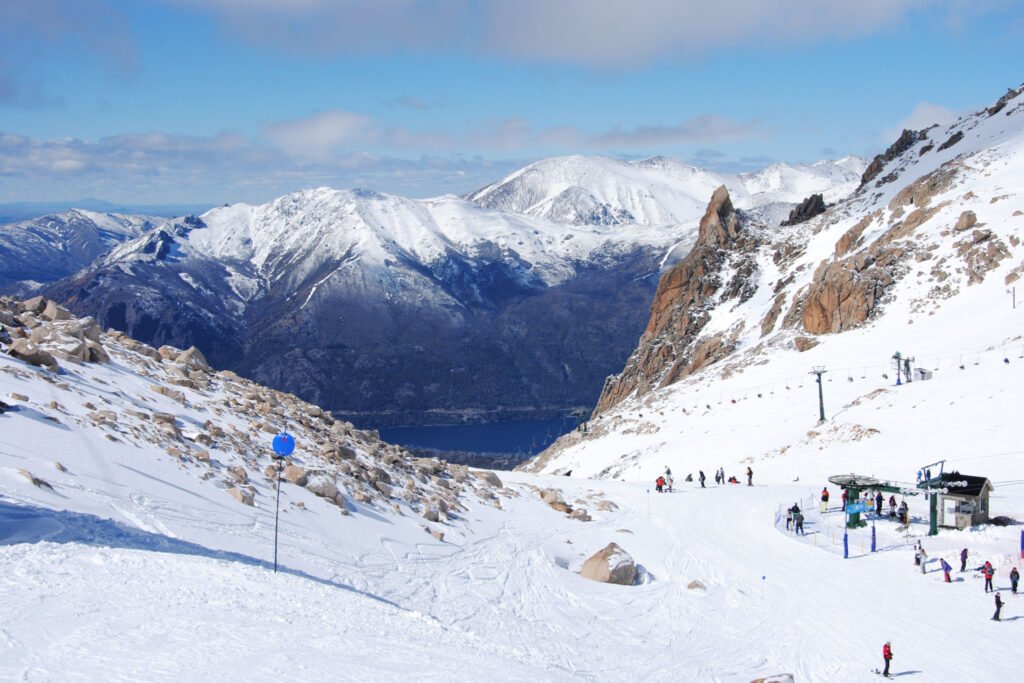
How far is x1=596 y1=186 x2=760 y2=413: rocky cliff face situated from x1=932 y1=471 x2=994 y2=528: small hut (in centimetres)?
5274

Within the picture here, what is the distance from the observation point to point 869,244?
78.4m

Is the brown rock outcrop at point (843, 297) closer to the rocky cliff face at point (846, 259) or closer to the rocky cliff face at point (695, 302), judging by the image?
the rocky cliff face at point (846, 259)

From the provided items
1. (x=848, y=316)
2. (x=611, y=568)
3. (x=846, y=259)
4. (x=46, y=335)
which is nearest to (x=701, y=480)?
(x=611, y=568)

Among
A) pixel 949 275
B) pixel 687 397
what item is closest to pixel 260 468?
pixel 687 397

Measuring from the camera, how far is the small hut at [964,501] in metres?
29.6

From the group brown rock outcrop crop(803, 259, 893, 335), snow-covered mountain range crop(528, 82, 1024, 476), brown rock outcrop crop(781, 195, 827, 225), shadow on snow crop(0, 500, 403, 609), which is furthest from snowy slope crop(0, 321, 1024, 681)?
brown rock outcrop crop(781, 195, 827, 225)

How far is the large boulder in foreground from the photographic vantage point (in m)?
23.8

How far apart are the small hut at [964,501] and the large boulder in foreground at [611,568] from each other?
13.4m

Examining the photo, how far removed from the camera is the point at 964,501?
29.7m

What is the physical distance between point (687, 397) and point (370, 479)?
47269 mm

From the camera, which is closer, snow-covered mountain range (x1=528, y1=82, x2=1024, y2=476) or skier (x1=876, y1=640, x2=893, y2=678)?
skier (x1=876, y1=640, x2=893, y2=678)

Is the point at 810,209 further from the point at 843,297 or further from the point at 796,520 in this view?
the point at 796,520

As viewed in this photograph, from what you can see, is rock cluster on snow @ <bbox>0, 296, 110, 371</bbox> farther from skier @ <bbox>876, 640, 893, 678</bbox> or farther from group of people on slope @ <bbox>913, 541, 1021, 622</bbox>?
group of people on slope @ <bbox>913, 541, 1021, 622</bbox>

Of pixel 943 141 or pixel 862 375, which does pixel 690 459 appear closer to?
pixel 862 375
